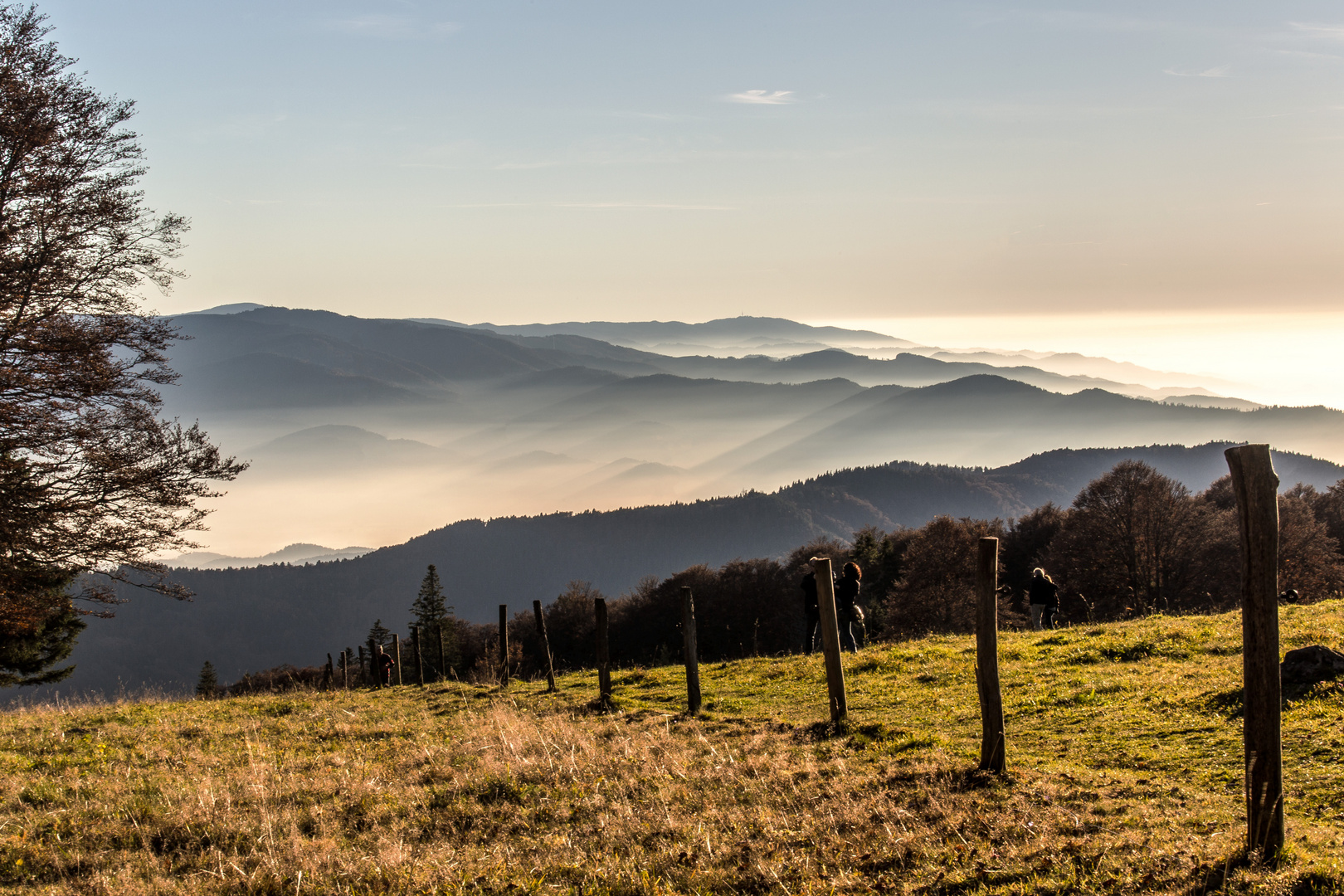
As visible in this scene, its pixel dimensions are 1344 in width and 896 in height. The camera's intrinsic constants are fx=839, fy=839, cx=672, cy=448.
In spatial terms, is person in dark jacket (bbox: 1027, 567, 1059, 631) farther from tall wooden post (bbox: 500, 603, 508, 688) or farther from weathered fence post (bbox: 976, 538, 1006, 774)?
weathered fence post (bbox: 976, 538, 1006, 774)

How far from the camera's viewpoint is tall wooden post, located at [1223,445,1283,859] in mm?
5664

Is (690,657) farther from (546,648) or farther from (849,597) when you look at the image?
(546,648)

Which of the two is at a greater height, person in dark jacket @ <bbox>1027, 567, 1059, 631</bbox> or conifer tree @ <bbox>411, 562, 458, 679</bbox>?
person in dark jacket @ <bbox>1027, 567, 1059, 631</bbox>

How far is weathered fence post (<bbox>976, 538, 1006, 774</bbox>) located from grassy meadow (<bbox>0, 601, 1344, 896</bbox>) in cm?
29

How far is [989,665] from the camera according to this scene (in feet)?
28.3

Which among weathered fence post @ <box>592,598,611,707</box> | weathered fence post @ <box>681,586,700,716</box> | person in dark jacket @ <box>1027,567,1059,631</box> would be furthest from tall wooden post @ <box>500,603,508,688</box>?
person in dark jacket @ <box>1027,567,1059,631</box>

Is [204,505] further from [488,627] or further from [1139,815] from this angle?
[488,627]

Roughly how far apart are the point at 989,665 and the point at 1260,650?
3.11m

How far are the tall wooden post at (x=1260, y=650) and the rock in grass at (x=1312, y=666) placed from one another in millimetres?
5134

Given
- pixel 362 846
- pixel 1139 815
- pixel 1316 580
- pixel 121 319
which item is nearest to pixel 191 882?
pixel 362 846

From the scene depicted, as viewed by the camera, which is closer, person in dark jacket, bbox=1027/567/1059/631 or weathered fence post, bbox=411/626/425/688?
person in dark jacket, bbox=1027/567/1059/631

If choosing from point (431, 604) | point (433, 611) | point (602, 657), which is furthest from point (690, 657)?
point (433, 611)

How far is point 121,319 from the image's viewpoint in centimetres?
1631

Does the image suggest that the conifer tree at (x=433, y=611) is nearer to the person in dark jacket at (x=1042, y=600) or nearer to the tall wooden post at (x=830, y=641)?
the person in dark jacket at (x=1042, y=600)
